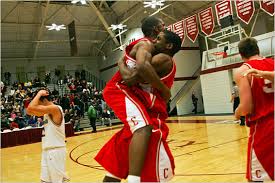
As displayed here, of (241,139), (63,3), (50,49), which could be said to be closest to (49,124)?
(241,139)

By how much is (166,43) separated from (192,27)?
51.4 ft

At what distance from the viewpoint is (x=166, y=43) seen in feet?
8.44

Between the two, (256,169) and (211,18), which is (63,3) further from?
(256,169)

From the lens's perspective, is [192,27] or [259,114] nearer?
[259,114]

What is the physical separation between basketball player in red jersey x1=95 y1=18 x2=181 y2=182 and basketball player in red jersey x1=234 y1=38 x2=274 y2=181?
0.61 meters

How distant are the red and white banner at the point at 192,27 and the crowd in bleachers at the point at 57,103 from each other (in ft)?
22.4

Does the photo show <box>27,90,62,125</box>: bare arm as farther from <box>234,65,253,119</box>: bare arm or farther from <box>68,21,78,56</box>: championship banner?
<box>68,21,78,56</box>: championship banner

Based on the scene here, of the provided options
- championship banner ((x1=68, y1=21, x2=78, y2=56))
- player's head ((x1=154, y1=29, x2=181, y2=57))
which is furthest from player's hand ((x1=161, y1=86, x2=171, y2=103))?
championship banner ((x1=68, y1=21, x2=78, y2=56))

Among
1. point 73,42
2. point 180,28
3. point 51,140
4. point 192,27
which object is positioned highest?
point 180,28

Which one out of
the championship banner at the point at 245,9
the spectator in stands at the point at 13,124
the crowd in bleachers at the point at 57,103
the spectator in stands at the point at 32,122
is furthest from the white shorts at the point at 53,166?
the spectator in stands at the point at 32,122

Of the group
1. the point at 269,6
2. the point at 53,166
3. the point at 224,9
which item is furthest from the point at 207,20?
the point at 53,166

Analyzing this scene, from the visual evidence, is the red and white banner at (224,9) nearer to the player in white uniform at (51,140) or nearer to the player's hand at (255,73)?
the player in white uniform at (51,140)

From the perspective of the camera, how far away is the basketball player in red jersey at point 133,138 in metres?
2.42

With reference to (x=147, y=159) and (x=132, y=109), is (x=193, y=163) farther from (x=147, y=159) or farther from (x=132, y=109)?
(x=132, y=109)
